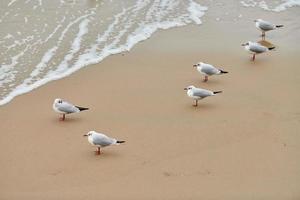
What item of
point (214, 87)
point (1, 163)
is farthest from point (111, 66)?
point (1, 163)

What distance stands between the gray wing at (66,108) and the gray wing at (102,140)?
3.23 ft

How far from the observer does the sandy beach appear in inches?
239

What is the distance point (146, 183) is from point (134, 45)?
498 centimetres

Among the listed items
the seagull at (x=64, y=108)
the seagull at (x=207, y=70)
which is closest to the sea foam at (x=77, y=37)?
the seagull at (x=64, y=108)

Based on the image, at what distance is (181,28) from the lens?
11.7 meters

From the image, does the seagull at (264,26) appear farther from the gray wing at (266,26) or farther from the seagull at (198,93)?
the seagull at (198,93)

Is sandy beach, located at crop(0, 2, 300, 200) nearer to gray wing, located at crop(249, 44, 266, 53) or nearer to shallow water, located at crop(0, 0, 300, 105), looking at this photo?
gray wing, located at crop(249, 44, 266, 53)

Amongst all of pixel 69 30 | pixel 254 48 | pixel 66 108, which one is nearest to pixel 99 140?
pixel 66 108

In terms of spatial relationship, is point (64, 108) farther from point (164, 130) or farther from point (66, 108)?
point (164, 130)

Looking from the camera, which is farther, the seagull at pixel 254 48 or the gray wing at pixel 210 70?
the seagull at pixel 254 48

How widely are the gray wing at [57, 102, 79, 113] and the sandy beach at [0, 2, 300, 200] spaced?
16cm

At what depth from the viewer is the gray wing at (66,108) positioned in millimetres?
7660

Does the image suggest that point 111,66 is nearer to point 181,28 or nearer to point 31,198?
point 181,28

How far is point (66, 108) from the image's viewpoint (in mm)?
7656
